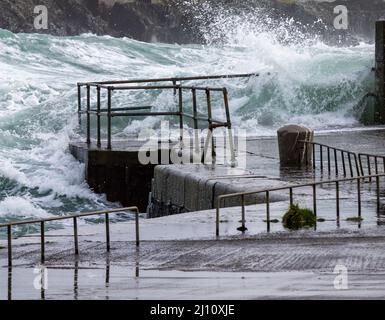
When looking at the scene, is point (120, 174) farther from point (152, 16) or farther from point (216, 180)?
point (152, 16)

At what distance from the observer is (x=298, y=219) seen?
12.1 meters

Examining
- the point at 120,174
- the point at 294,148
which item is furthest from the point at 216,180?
the point at 120,174

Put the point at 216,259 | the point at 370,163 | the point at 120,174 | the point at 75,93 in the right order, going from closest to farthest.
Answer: the point at 216,259 → the point at 370,163 → the point at 120,174 → the point at 75,93

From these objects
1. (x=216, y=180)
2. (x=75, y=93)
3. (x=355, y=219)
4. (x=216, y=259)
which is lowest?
(x=216, y=259)

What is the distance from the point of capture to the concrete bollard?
17297mm

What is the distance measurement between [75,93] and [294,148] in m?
15.0

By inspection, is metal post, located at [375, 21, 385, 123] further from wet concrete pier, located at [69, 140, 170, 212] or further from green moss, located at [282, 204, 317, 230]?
green moss, located at [282, 204, 317, 230]

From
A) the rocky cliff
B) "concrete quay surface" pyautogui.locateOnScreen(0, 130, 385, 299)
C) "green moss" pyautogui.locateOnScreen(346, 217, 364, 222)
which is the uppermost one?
the rocky cliff

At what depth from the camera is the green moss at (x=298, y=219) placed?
39.7ft

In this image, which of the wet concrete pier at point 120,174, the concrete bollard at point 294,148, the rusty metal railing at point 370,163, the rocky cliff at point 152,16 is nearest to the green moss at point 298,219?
the rusty metal railing at point 370,163

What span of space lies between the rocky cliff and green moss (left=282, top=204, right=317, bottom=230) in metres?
74.1

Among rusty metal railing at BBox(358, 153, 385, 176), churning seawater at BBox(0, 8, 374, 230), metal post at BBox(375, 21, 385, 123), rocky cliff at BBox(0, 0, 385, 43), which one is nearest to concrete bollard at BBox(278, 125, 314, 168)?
rusty metal railing at BBox(358, 153, 385, 176)
